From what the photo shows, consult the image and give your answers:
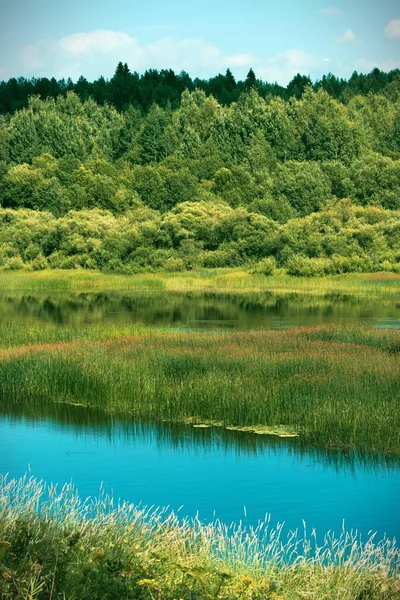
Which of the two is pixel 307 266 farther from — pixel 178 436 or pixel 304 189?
pixel 178 436

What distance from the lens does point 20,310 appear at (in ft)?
158

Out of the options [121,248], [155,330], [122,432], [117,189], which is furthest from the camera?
[117,189]

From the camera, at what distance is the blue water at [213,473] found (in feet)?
48.7

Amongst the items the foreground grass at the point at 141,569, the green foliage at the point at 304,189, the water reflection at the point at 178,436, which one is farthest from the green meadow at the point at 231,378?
the green foliage at the point at 304,189

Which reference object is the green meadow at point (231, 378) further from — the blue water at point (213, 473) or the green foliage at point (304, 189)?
the green foliage at point (304, 189)

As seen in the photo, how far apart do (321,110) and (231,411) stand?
109m

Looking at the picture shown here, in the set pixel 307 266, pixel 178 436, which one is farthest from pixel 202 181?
pixel 178 436

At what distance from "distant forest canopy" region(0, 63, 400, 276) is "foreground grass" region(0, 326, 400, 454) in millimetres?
43786

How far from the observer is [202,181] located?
10544cm

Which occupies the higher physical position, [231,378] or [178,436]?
[231,378]

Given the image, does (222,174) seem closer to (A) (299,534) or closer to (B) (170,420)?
(B) (170,420)

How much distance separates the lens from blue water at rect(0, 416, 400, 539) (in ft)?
48.7

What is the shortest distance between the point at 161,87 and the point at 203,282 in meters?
98.6

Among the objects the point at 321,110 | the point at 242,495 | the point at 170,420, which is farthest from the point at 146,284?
the point at 321,110
